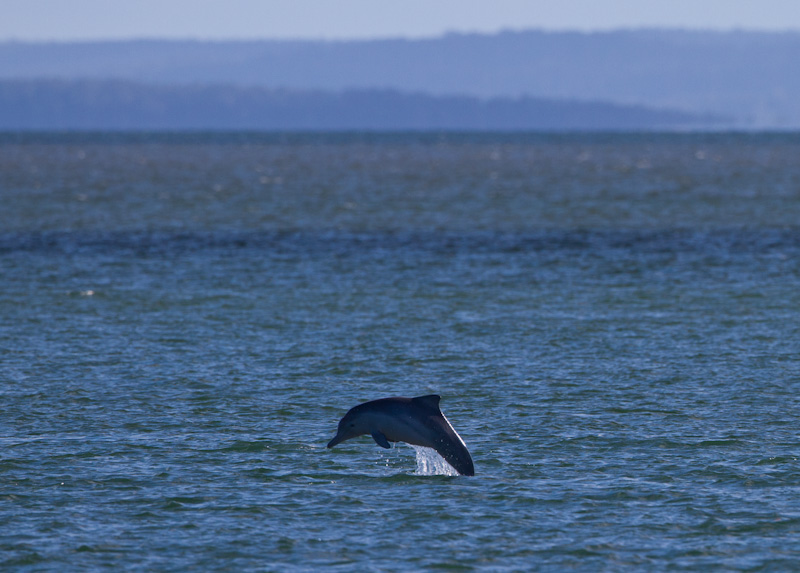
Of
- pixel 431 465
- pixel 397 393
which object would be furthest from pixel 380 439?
pixel 397 393

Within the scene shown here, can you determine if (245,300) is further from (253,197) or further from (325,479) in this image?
(253,197)

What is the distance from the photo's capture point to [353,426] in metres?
19.2

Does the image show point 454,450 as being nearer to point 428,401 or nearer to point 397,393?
point 428,401

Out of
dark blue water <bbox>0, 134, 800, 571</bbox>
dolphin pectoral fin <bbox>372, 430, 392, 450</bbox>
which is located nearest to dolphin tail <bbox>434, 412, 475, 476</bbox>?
dark blue water <bbox>0, 134, 800, 571</bbox>

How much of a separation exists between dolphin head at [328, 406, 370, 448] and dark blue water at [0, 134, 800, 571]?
2.44ft

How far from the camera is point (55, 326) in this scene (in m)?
33.0

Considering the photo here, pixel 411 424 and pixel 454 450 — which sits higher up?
pixel 411 424

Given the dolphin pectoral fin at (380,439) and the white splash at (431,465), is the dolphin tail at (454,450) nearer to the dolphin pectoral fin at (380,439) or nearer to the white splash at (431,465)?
the white splash at (431,465)

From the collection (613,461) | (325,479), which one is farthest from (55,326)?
(613,461)

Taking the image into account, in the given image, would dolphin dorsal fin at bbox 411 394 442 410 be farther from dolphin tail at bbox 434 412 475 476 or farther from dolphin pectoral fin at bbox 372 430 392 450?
dolphin pectoral fin at bbox 372 430 392 450

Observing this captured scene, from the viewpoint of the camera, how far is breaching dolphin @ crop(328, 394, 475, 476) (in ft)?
61.5

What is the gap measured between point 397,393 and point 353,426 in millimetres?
6050

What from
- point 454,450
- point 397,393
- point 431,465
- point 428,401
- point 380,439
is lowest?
point 431,465

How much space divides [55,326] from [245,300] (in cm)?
626
